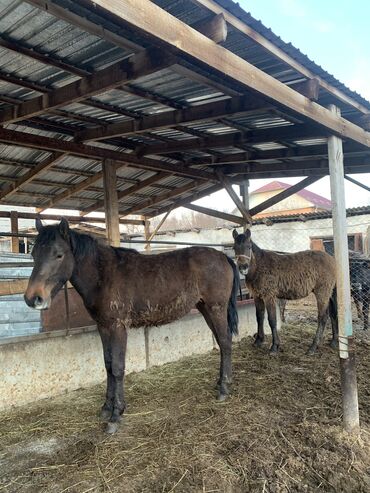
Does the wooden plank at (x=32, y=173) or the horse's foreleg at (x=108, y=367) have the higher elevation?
the wooden plank at (x=32, y=173)

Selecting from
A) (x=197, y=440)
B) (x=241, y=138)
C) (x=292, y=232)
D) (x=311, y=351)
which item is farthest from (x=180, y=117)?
(x=292, y=232)

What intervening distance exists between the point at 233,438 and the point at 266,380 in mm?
1552

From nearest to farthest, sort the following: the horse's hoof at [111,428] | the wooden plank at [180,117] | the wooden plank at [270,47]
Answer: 1. the wooden plank at [270,47]
2. the wooden plank at [180,117]
3. the horse's hoof at [111,428]

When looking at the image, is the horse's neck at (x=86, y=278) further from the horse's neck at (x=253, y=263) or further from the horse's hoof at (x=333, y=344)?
the horse's hoof at (x=333, y=344)

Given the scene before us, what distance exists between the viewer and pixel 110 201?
5.45 metres

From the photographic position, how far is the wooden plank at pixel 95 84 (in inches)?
98.3

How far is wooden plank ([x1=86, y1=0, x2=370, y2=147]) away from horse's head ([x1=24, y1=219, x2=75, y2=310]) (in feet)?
6.66

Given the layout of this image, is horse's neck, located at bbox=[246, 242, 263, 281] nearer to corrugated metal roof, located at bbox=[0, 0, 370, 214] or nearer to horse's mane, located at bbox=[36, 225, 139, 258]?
corrugated metal roof, located at bbox=[0, 0, 370, 214]

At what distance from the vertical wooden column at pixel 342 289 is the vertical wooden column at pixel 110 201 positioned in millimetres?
3080

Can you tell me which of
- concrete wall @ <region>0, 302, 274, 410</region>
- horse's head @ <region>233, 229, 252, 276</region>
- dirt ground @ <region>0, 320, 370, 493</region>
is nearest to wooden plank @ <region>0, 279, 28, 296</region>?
concrete wall @ <region>0, 302, 274, 410</region>

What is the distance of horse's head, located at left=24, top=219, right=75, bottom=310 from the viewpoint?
3.28m

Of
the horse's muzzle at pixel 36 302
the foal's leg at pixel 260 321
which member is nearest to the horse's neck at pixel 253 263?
the foal's leg at pixel 260 321

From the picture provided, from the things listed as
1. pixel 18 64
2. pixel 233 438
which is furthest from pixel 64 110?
pixel 233 438

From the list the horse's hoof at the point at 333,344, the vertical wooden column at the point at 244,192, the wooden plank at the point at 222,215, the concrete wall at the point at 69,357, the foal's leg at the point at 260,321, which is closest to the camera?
the concrete wall at the point at 69,357
